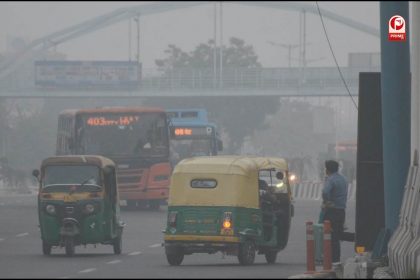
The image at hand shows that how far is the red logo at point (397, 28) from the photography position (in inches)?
859

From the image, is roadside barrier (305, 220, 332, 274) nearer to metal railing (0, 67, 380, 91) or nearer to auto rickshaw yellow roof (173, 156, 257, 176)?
auto rickshaw yellow roof (173, 156, 257, 176)

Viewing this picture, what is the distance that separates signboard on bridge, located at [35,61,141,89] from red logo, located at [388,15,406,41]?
95372 millimetres

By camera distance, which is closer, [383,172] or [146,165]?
[383,172]

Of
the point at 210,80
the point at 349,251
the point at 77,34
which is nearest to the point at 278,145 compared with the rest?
the point at 77,34

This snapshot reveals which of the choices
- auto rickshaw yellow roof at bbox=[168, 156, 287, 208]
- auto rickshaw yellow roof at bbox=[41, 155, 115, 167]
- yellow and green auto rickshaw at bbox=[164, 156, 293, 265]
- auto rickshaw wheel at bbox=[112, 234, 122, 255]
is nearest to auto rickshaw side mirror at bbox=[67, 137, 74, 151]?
auto rickshaw yellow roof at bbox=[41, 155, 115, 167]

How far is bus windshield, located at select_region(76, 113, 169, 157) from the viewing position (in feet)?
155

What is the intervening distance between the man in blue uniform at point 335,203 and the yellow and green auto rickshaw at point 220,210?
1132mm

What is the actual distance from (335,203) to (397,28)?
11.8 feet

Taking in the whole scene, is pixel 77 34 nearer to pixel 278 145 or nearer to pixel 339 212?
pixel 278 145

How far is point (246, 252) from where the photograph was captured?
79.4 ft

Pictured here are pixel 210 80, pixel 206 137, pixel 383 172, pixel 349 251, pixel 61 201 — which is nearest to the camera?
pixel 383 172

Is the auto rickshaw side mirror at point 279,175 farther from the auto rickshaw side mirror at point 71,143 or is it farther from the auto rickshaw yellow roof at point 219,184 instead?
the auto rickshaw side mirror at point 71,143

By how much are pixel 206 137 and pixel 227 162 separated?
31.0 metres

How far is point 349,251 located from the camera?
97.1 feet
